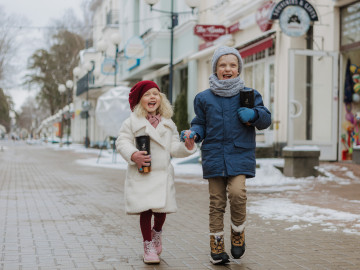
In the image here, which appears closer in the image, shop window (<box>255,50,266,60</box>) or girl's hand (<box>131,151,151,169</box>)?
girl's hand (<box>131,151,151,169</box>)

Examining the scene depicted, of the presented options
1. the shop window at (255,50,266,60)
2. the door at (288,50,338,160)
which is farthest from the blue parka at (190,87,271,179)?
the shop window at (255,50,266,60)

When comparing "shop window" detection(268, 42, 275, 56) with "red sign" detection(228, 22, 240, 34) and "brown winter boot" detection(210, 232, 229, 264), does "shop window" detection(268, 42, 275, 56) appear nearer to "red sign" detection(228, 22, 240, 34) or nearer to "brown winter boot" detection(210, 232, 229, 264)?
"red sign" detection(228, 22, 240, 34)

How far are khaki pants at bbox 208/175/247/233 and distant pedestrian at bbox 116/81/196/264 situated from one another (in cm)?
32

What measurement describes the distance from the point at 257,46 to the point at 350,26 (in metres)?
3.26

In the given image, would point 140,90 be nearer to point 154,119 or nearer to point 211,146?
point 154,119

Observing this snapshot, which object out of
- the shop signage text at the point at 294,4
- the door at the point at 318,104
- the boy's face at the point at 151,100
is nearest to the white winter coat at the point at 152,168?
the boy's face at the point at 151,100

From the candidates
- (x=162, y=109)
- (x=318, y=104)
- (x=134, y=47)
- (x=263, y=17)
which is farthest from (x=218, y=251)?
(x=134, y=47)

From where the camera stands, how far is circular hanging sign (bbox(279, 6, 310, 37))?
13.4 metres

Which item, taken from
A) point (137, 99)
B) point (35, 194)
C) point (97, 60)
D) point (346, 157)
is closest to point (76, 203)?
point (35, 194)

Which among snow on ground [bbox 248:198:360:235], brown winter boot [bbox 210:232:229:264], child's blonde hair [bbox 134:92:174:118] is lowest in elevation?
snow on ground [bbox 248:198:360:235]

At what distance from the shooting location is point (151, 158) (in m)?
4.65

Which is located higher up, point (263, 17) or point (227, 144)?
point (263, 17)

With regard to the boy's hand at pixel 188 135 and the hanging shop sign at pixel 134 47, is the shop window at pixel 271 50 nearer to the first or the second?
the hanging shop sign at pixel 134 47

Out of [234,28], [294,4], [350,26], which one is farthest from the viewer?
[234,28]
